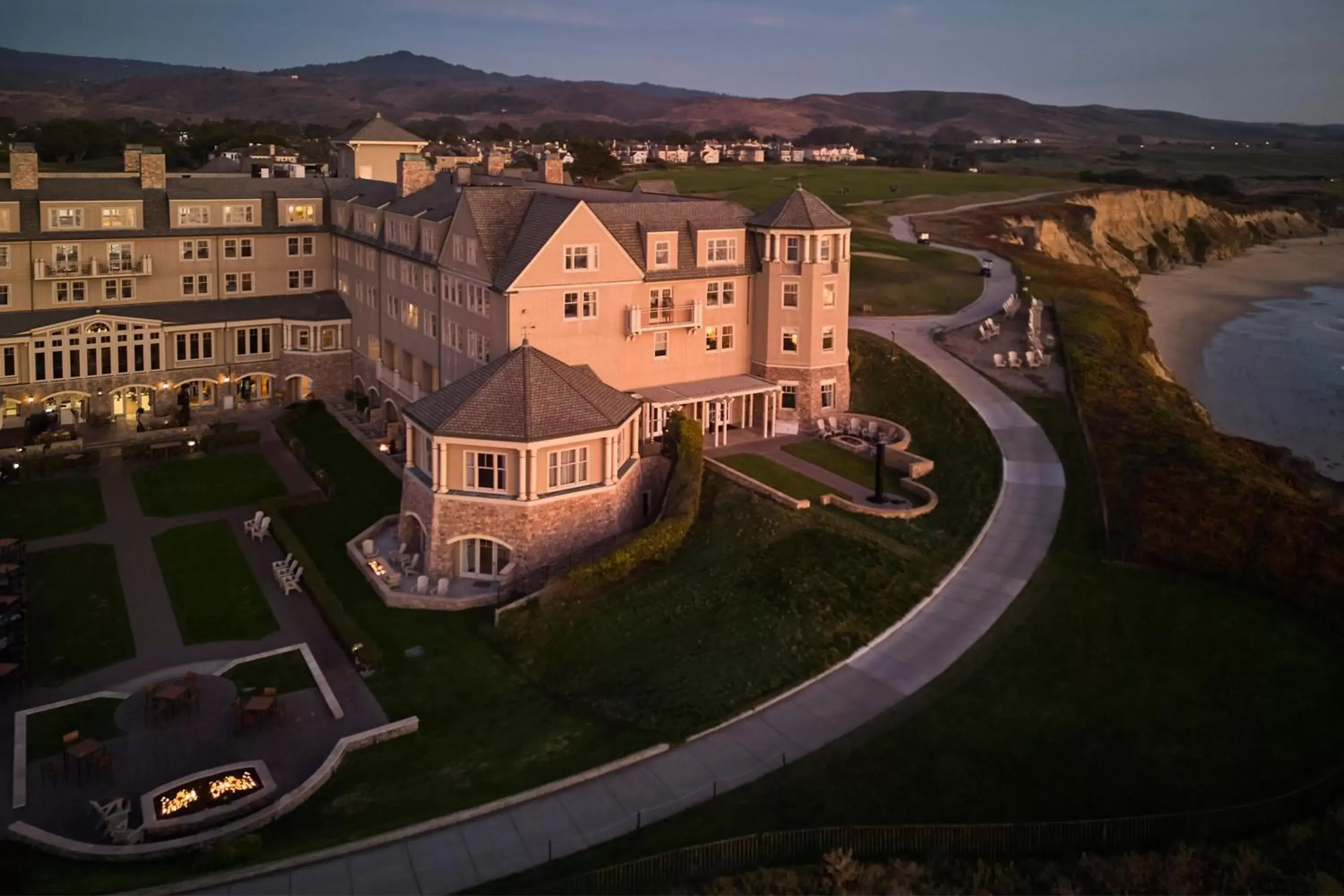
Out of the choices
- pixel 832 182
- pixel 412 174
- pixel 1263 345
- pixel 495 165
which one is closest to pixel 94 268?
pixel 412 174

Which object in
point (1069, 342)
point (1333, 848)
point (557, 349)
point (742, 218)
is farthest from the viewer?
point (1069, 342)

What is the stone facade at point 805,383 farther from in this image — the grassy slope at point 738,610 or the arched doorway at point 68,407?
the arched doorway at point 68,407

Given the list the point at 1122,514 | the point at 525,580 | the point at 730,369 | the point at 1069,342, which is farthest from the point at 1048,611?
the point at 1069,342

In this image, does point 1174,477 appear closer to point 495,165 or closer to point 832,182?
point 495,165

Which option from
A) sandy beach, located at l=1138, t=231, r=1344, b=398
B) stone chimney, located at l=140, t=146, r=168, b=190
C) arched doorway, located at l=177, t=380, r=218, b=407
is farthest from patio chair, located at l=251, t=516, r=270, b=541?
sandy beach, located at l=1138, t=231, r=1344, b=398

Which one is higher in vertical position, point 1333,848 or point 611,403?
point 611,403

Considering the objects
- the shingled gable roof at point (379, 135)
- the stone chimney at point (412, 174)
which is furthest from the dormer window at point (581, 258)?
the shingled gable roof at point (379, 135)

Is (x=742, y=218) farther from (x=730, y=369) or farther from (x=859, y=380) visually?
(x=859, y=380)
